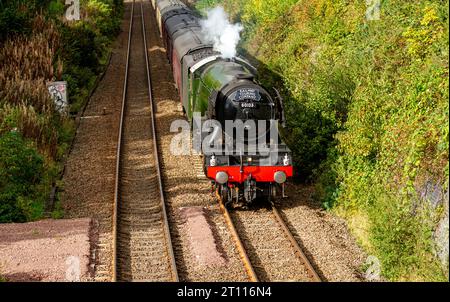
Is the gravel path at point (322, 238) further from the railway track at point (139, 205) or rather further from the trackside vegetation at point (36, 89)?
the trackside vegetation at point (36, 89)

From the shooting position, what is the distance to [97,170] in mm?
17703

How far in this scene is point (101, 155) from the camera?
62.6 feet

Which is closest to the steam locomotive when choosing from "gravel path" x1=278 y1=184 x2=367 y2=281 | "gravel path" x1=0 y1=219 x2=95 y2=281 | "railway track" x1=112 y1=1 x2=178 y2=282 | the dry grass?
"gravel path" x1=278 y1=184 x2=367 y2=281

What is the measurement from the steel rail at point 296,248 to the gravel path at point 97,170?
3.80m

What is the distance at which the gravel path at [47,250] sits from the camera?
11.3 m

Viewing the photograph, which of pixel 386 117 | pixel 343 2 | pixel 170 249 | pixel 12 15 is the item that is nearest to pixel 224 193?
pixel 170 249

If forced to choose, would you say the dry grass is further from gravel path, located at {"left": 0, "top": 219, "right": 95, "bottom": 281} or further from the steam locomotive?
the steam locomotive

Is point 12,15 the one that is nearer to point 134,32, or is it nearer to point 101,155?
point 101,155

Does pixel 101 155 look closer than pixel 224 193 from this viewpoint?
No

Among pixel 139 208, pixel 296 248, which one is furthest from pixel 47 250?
pixel 296 248

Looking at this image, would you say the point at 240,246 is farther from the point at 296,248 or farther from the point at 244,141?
the point at 244,141

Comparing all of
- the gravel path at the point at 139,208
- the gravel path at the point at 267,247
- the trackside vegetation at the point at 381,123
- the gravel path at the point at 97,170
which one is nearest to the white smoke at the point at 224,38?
the trackside vegetation at the point at 381,123
